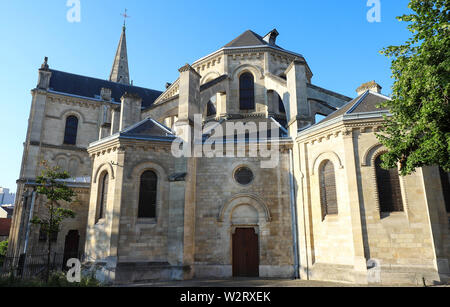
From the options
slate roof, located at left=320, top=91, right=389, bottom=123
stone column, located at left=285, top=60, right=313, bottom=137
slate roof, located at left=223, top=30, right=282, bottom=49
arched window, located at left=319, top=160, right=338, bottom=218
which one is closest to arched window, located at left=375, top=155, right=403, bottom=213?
arched window, located at left=319, top=160, right=338, bottom=218

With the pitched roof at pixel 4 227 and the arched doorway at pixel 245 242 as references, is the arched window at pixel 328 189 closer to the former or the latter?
the arched doorway at pixel 245 242

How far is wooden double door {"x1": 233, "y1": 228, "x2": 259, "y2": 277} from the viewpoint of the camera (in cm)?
1414

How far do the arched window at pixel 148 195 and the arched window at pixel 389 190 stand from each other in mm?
10054

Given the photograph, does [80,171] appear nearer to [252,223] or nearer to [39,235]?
[39,235]

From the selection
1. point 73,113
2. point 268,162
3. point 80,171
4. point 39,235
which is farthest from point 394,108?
point 73,113

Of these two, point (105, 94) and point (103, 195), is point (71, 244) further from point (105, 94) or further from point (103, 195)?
point (105, 94)

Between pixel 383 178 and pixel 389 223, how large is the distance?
72.6 inches

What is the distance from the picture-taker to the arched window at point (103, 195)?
1486 centimetres

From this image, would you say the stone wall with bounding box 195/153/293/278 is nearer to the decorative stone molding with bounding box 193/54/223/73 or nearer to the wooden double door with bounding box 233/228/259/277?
the wooden double door with bounding box 233/228/259/277

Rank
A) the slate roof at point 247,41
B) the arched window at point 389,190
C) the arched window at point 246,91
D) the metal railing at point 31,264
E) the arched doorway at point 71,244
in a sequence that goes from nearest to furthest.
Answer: the arched window at point 389,190 → the metal railing at point 31,264 → the arched doorway at point 71,244 → the arched window at point 246,91 → the slate roof at point 247,41

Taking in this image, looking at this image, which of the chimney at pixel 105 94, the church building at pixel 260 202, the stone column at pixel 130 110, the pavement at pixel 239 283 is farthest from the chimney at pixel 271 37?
the pavement at pixel 239 283

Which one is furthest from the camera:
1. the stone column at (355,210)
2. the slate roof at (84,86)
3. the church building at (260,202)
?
the slate roof at (84,86)

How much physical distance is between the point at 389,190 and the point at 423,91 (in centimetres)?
500

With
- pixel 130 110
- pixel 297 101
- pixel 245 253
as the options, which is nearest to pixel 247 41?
pixel 297 101
